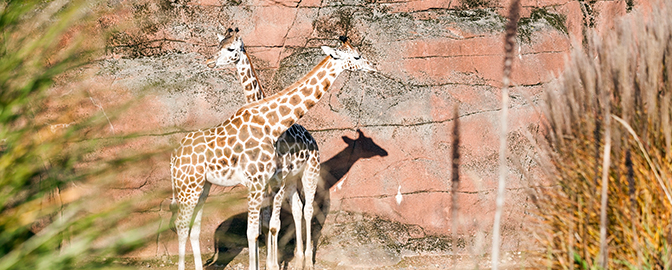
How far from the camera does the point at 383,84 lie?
5719 millimetres

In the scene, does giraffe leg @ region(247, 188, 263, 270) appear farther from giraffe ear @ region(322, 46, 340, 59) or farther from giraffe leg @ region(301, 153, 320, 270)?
giraffe ear @ region(322, 46, 340, 59)

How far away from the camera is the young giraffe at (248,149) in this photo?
3986 millimetres

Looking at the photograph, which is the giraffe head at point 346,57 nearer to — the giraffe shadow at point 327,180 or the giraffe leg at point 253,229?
the giraffe leg at point 253,229

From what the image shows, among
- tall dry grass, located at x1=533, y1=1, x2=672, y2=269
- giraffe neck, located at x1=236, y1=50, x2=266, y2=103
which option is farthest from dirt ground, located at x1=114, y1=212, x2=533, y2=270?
tall dry grass, located at x1=533, y1=1, x2=672, y2=269

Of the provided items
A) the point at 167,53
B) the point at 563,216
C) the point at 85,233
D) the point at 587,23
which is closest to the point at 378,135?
the point at 167,53

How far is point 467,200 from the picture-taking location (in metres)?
5.50

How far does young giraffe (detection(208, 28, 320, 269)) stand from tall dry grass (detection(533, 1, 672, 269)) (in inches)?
101

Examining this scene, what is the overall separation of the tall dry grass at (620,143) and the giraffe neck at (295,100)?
2.25m

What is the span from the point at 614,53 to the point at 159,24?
4.95 meters

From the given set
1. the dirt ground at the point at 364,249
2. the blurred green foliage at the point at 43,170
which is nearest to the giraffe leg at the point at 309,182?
the dirt ground at the point at 364,249

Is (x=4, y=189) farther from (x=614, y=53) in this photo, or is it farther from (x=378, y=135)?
(x=378, y=135)

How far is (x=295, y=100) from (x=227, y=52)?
0.65 m

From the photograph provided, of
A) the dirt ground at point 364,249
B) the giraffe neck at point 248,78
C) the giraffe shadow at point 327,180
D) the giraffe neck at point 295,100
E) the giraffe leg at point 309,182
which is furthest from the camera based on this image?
the giraffe shadow at point 327,180

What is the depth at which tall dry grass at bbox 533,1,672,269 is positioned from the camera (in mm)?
1853
